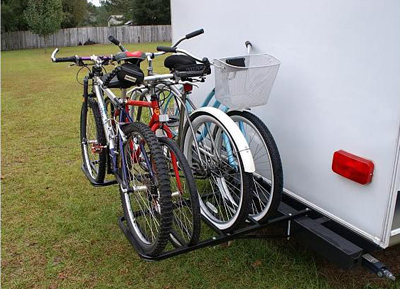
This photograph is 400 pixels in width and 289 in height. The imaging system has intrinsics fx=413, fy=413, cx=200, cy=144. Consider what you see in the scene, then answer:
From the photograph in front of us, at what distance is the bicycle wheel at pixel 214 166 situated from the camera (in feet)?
9.11

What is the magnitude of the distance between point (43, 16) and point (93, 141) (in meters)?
25.5

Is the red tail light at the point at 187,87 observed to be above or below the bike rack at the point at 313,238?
above

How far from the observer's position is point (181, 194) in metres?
2.65

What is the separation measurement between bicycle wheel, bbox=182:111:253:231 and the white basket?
20 centimetres

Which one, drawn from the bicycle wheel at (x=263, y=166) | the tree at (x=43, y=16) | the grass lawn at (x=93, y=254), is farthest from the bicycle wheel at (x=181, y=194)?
the tree at (x=43, y=16)

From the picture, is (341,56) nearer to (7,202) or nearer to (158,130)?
(158,130)

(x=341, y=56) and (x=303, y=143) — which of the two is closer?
(x=341, y=56)

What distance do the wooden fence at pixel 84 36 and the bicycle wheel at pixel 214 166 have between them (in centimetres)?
3104

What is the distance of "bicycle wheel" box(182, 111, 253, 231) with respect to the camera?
278 cm

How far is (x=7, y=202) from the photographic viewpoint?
158 inches

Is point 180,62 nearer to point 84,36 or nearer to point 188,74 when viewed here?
point 188,74

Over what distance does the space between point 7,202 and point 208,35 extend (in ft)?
8.20

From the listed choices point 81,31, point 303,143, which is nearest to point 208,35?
point 303,143

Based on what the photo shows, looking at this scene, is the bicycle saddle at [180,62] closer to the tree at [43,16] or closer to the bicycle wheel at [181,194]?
the bicycle wheel at [181,194]
